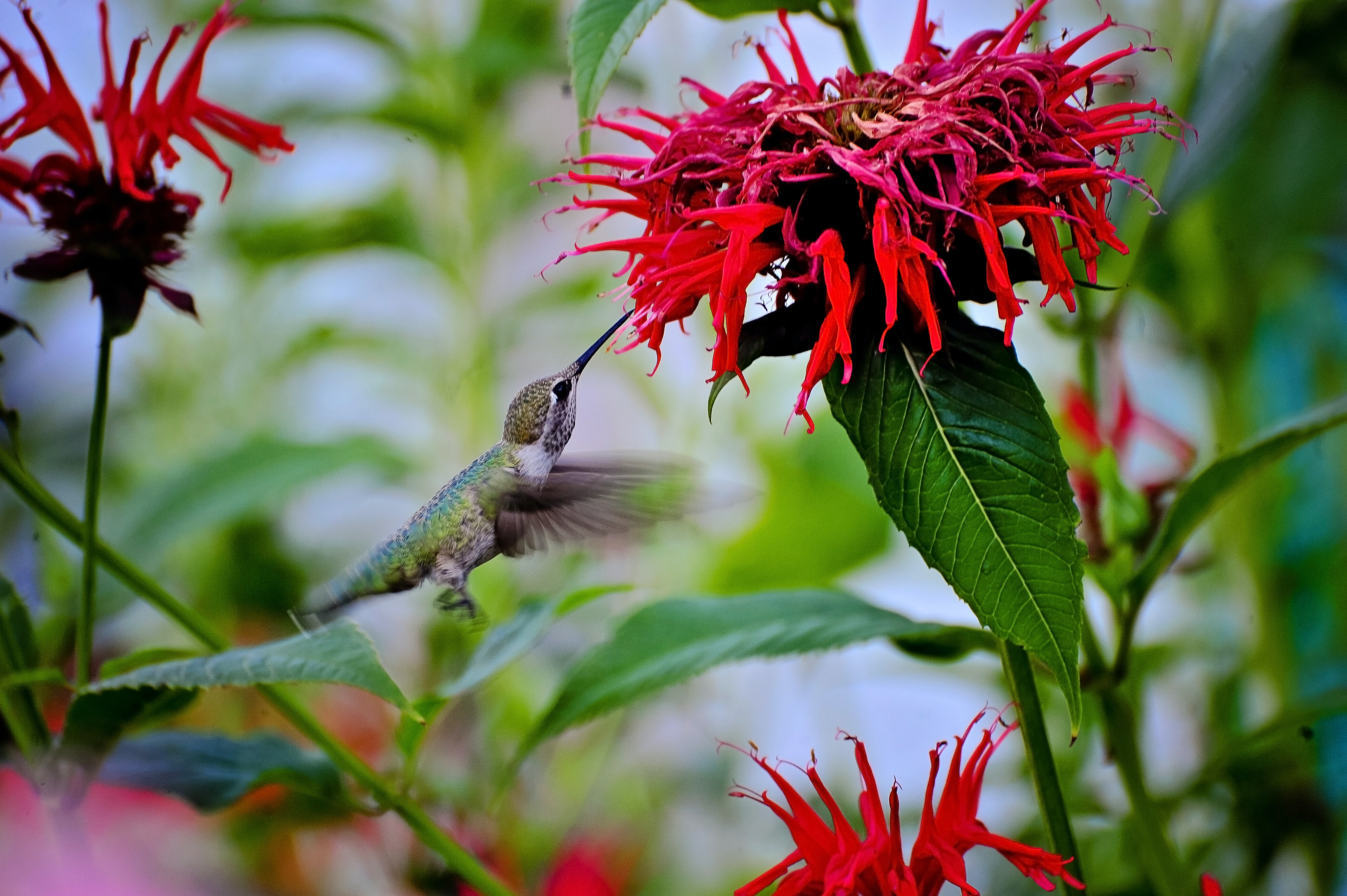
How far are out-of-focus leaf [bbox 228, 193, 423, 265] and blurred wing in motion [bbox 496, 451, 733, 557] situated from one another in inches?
15.6

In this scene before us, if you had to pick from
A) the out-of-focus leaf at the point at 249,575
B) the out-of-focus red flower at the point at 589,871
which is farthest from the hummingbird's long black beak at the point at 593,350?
the out-of-focus leaf at the point at 249,575

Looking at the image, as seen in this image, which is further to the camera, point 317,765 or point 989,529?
point 317,765

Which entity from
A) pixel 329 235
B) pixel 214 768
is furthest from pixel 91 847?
pixel 329 235

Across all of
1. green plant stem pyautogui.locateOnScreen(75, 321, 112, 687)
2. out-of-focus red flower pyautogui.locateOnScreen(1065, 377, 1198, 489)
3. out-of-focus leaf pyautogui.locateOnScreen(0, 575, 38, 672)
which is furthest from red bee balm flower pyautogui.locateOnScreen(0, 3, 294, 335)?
out-of-focus red flower pyautogui.locateOnScreen(1065, 377, 1198, 489)

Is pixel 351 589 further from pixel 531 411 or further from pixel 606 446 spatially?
pixel 606 446

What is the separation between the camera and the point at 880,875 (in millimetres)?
250

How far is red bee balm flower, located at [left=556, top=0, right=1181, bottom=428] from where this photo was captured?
0.20 metres

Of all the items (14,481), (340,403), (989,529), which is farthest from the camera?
(340,403)

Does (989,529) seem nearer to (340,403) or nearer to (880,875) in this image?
(880,875)

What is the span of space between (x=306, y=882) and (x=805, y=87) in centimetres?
53

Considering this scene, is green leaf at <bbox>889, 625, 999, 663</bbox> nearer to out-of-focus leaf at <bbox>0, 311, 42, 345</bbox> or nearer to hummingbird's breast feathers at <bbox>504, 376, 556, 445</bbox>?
hummingbird's breast feathers at <bbox>504, 376, 556, 445</bbox>

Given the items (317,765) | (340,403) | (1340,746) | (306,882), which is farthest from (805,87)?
(340,403)

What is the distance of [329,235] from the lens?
619mm

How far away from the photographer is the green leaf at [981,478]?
200mm
